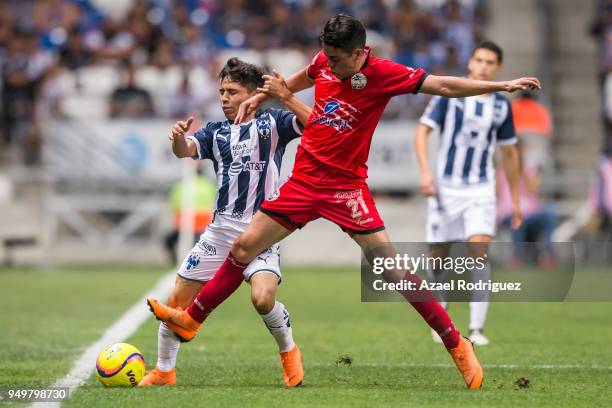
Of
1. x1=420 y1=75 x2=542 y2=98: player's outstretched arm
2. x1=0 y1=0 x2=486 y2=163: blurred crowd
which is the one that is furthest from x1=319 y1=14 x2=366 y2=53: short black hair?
x1=0 y1=0 x2=486 y2=163: blurred crowd

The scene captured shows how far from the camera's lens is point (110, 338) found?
34.3 ft

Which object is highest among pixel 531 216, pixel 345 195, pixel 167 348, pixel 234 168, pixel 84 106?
pixel 234 168

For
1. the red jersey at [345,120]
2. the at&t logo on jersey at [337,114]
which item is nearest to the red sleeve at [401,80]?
the red jersey at [345,120]

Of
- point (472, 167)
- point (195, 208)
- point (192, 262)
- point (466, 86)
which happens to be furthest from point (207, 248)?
point (195, 208)

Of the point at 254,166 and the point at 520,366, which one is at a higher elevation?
the point at 254,166

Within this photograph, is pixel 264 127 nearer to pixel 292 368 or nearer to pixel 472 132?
pixel 292 368

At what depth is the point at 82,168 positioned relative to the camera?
2094 centimetres

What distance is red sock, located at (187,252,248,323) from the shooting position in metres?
7.55

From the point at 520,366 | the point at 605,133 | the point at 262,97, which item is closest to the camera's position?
the point at 262,97

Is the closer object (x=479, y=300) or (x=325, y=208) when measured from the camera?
(x=325, y=208)

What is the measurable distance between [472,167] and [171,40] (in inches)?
526

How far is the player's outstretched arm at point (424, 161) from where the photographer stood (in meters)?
10.1

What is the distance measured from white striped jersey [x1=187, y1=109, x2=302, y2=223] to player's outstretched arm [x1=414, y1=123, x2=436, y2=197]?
2.44 m

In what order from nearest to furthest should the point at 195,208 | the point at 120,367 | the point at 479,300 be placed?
the point at 120,367
the point at 479,300
the point at 195,208
